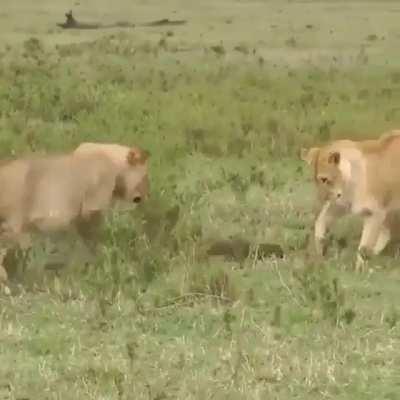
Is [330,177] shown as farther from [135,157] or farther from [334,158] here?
[135,157]

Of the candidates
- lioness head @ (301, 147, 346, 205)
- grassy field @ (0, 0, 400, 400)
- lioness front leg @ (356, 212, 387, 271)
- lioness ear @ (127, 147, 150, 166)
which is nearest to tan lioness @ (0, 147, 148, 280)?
lioness ear @ (127, 147, 150, 166)

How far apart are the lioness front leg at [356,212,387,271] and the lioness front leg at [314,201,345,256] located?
21 cm

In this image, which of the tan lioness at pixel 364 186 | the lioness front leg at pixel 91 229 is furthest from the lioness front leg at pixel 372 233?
the lioness front leg at pixel 91 229

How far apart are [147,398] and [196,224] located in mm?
3545

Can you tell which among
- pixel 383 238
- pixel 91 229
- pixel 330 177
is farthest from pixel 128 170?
pixel 383 238

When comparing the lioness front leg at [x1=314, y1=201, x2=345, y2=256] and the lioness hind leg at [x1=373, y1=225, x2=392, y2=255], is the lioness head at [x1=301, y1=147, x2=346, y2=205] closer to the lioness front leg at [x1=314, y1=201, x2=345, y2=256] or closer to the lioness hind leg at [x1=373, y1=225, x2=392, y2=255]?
the lioness front leg at [x1=314, y1=201, x2=345, y2=256]

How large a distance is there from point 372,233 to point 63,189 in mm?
2025

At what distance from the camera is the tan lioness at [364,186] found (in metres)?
8.63

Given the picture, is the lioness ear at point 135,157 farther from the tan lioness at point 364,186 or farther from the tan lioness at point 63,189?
the tan lioness at point 364,186

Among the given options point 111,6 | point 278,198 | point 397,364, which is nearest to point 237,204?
point 278,198

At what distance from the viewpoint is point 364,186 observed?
28.5 ft

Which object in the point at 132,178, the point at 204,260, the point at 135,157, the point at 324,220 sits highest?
the point at 135,157

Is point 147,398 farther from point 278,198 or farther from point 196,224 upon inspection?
point 278,198

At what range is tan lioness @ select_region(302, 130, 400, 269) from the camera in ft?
28.3
